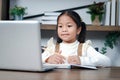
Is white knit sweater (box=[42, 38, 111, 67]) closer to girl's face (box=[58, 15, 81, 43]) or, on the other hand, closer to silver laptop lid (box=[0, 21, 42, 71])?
girl's face (box=[58, 15, 81, 43])

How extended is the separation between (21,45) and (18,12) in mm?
1663

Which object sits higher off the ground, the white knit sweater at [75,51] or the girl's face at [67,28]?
the girl's face at [67,28]

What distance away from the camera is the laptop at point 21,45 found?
98cm

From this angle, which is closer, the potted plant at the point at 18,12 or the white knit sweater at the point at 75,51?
the white knit sweater at the point at 75,51

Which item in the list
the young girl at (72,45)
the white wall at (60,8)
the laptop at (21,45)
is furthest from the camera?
the white wall at (60,8)

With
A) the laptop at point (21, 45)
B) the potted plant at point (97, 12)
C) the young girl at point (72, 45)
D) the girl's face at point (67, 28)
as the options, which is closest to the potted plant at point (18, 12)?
the potted plant at point (97, 12)

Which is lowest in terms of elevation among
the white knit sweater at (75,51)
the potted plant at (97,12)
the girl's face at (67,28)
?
the white knit sweater at (75,51)

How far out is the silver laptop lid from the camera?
977 millimetres

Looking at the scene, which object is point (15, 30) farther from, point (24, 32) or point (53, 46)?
point (53, 46)

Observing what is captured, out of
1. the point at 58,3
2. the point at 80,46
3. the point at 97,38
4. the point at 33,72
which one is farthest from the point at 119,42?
the point at 33,72

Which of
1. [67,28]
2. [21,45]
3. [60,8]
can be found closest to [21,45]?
[21,45]

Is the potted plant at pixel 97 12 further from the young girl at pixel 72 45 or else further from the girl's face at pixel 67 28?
the girl's face at pixel 67 28

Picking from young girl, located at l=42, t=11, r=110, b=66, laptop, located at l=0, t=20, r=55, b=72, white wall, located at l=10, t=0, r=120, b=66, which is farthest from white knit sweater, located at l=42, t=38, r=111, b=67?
white wall, located at l=10, t=0, r=120, b=66

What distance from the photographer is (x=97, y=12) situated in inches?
102
